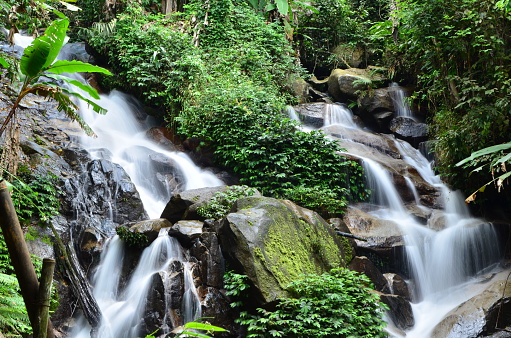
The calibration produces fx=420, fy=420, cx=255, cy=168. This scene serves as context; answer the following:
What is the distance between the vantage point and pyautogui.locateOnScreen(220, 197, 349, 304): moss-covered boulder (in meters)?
6.05

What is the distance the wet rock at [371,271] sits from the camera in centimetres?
782

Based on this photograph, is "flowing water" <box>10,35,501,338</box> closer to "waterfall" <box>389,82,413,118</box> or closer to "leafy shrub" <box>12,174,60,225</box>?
"leafy shrub" <box>12,174,60,225</box>

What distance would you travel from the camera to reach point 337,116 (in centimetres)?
1459

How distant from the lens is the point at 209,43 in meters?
15.1

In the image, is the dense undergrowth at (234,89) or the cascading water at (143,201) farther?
the dense undergrowth at (234,89)

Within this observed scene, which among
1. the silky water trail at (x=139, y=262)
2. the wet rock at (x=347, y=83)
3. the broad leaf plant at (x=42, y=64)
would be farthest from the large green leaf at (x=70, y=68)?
the wet rock at (x=347, y=83)

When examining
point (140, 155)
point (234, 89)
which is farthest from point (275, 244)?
point (234, 89)

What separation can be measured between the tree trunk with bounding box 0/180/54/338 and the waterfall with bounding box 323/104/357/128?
44.9 ft

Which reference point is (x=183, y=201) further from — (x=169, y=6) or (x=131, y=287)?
(x=169, y=6)

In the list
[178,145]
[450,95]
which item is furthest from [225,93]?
[450,95]

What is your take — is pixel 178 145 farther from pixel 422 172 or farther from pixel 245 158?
pixel 422 172

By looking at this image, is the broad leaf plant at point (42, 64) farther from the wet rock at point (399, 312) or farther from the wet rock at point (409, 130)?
the wet rock at point (409, 130)

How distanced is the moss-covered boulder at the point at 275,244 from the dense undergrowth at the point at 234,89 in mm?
2089

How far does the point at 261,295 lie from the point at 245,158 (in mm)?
5407
